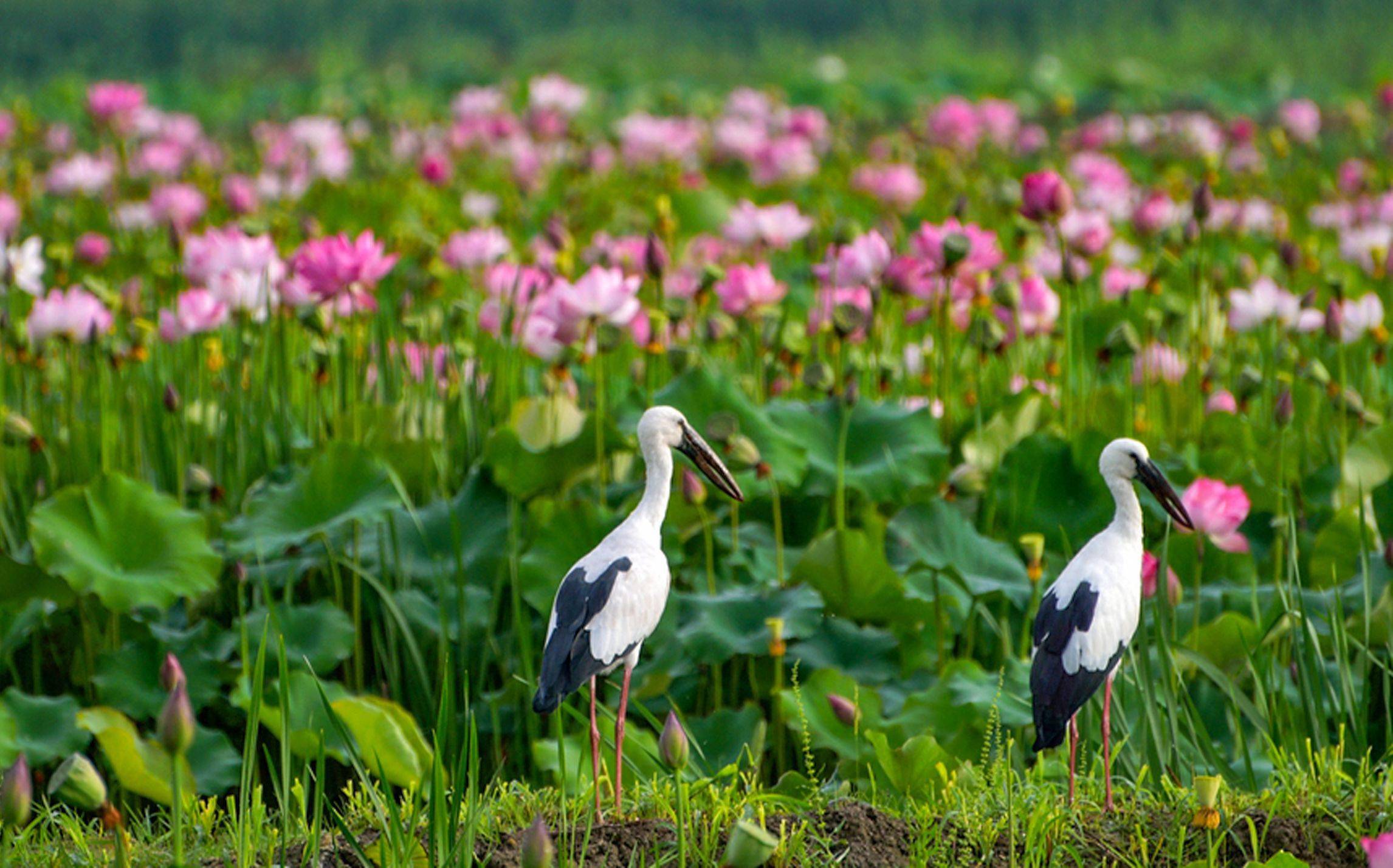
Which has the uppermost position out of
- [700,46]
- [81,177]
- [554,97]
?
[700,46]

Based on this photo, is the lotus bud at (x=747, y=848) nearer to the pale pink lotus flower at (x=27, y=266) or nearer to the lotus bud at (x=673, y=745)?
the lotus bud at (x=673, y=745)

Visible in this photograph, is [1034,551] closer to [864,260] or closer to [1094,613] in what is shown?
[1094,613]

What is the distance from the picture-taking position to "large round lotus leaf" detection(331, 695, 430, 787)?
7.51ft

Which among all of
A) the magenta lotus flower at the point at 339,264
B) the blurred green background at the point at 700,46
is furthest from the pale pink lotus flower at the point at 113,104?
the blurred green background at the point at 700,46

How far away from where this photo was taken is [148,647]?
110 inches

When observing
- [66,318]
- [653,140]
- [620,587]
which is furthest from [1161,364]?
[653,140]

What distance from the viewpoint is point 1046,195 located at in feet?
9.70

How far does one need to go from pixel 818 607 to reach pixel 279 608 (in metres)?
0.91

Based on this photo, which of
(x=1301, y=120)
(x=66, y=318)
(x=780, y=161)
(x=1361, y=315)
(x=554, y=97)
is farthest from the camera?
(x=554, y=97)

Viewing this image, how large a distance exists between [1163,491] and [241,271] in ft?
7.54

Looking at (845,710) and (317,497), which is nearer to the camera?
(845,710)

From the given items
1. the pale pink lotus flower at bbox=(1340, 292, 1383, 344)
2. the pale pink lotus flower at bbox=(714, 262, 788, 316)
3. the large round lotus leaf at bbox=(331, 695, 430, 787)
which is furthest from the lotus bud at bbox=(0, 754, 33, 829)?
the pale pink lotus flower at bbox=(1340, 292, 1383, 344)

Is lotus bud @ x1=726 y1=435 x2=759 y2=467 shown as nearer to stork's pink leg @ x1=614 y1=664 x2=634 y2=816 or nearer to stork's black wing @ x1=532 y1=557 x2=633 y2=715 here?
stork's pink leg @ x1=614 y1=664 x2=634 y2=816

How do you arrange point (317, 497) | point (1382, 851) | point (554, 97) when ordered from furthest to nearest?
point (554, 97) → point (317, 497) → point (1382, 851)
